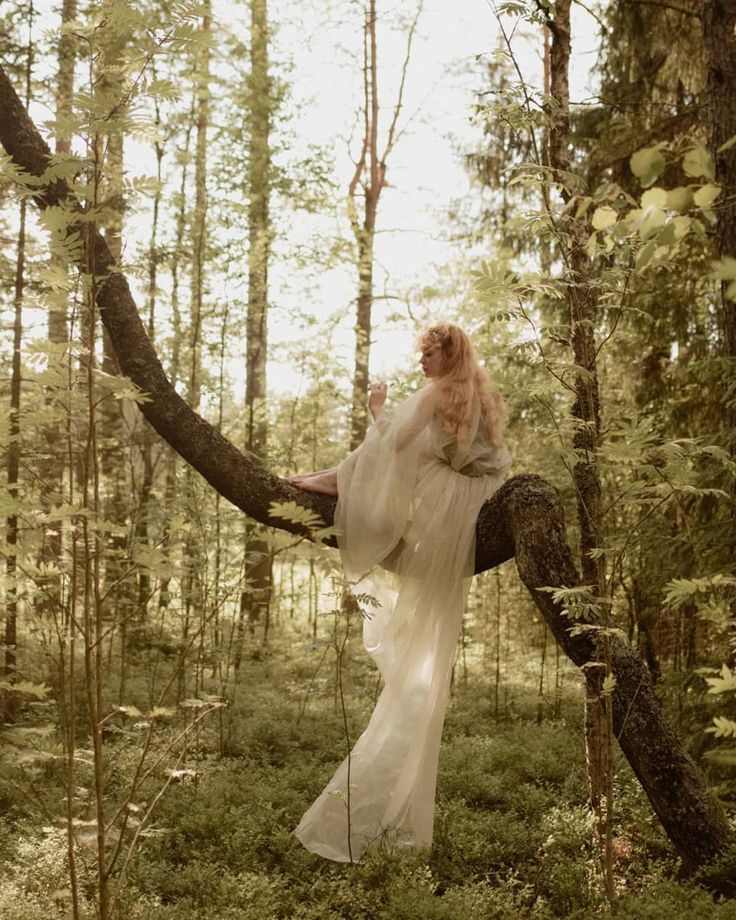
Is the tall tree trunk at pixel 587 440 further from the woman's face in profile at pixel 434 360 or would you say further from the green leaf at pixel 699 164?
the green leaf at pixel 699 164

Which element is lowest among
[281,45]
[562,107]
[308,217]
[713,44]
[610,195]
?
[610,195]

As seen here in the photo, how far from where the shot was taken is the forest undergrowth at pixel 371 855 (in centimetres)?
368

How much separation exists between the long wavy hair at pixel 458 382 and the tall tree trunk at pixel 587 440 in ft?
2.17

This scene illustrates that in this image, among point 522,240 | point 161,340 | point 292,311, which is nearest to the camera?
point 522,240

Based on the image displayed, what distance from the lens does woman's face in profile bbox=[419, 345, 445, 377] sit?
4.51 meters

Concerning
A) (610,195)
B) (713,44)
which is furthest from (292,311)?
(610,195)

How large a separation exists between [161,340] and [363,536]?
5810 millimetres

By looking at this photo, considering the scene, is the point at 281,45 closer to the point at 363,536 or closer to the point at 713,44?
the point at 713,44

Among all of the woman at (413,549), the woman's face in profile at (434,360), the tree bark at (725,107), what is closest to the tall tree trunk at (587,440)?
the woman at (413,549)

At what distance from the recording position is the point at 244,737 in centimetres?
625

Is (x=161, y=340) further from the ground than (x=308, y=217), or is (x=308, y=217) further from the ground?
(x=308, y=217)

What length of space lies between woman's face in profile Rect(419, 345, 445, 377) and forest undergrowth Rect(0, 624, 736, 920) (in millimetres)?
2511

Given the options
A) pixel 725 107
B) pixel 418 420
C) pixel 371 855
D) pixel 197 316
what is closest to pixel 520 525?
pixel 418 420

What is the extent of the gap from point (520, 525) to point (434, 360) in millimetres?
1102
